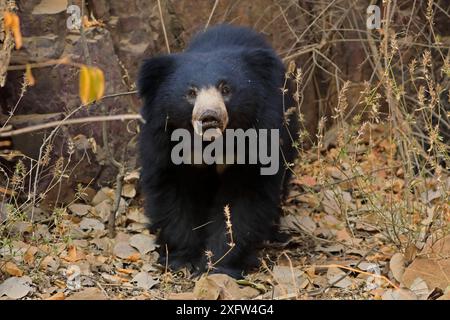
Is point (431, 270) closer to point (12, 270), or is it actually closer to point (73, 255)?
point (73, 255)

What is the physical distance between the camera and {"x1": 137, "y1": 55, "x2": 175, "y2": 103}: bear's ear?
A: 4.65 meters

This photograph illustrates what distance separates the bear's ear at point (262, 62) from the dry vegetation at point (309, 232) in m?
0.11

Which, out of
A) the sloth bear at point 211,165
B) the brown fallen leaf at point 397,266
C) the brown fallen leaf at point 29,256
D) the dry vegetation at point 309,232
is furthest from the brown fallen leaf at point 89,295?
the brown fallen leaf at point 397,266

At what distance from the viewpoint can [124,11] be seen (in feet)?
19.2

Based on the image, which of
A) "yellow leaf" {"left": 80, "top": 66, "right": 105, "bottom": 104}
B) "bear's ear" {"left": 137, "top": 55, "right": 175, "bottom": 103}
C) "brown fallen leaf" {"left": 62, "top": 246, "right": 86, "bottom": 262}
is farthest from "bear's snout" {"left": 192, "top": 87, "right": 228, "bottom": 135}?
"yellow leaf" {"left": 80, "top": 66, "right": 105, "bottom": 104}

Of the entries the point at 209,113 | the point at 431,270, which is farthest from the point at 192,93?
the point at 431,270

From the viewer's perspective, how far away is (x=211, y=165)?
4.73 m

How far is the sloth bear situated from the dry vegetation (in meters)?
0.15

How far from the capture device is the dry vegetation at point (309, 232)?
409cm

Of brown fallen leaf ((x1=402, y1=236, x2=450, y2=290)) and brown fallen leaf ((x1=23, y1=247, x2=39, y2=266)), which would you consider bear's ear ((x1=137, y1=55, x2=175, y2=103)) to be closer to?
brown fallen leaf ((x1=23, y1=247, x2=39, y2=266))

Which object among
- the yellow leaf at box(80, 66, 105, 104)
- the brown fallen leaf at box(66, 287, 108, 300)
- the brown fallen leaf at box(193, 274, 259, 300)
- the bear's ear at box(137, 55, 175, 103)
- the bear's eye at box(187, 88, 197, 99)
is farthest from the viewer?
the bear's ear at box(137, 55, 175, 103)

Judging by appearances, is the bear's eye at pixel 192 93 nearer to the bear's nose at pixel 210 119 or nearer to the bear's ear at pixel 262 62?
the bear's nose at pixel 210 119

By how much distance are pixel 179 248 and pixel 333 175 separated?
1.71m

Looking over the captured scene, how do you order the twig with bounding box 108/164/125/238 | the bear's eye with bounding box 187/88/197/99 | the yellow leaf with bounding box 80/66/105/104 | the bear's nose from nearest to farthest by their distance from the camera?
the yellow leaf with bounding box 80/66/105/104 < the bear's nose < the bear's eye with bounding box 187/88/197/99 < the twig with bounding box 108/164/125/238
